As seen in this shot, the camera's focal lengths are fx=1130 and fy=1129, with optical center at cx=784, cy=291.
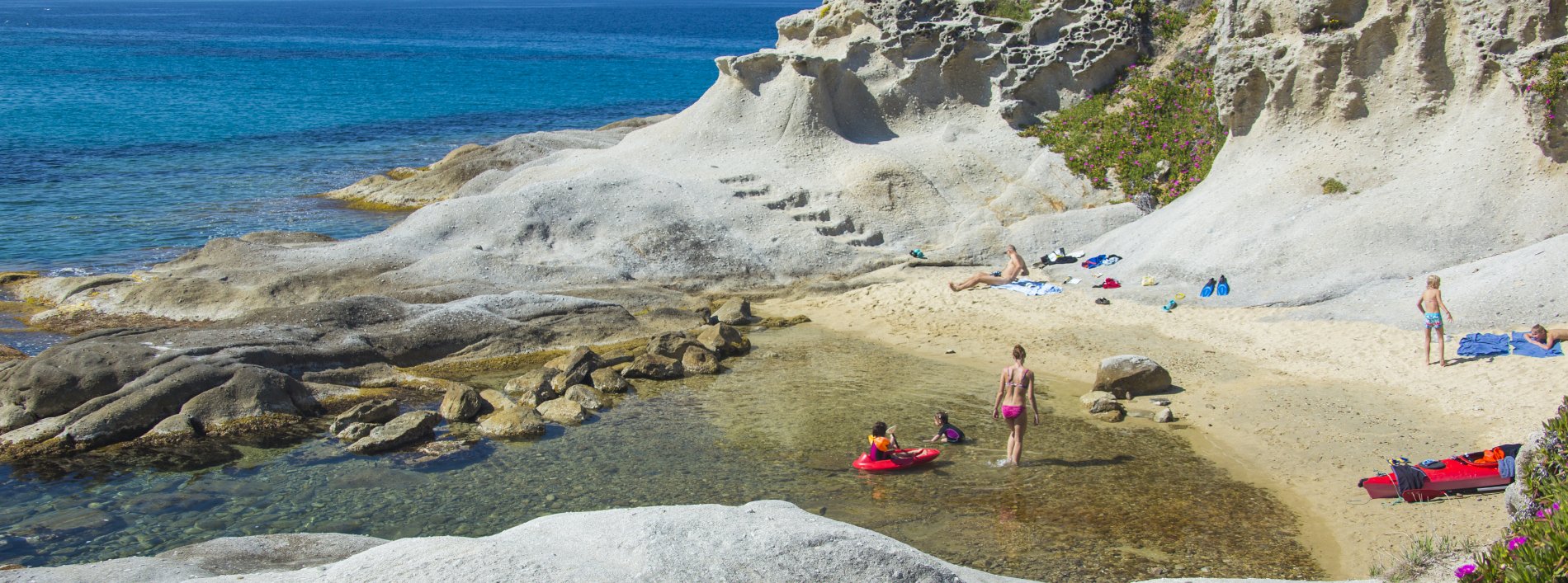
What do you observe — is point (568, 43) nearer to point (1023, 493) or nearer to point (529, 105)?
point (529, 105)

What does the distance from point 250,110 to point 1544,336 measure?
49.5m

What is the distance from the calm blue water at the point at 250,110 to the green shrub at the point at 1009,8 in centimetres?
1641

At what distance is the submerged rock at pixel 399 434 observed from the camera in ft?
46.7

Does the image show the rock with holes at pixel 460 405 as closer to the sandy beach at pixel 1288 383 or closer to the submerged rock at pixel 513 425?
the submerged rock at pixel 513 425

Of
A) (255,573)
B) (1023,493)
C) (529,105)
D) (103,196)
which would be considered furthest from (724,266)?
(529,105)

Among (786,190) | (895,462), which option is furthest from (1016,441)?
(786,190)

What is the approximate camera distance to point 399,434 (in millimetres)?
14375

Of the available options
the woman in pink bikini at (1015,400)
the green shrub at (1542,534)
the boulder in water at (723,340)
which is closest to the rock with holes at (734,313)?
the boulder in water at (723,340)

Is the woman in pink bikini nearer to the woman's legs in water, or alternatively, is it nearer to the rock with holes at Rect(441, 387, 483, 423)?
the woman's legs in water

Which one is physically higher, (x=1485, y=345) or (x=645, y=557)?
(x=1485, y=345)

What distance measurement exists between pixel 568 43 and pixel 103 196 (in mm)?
70207

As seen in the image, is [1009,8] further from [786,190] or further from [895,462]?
[895,462]

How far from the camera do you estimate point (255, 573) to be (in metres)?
8.51

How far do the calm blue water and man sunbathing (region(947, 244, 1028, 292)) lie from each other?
15866mm
